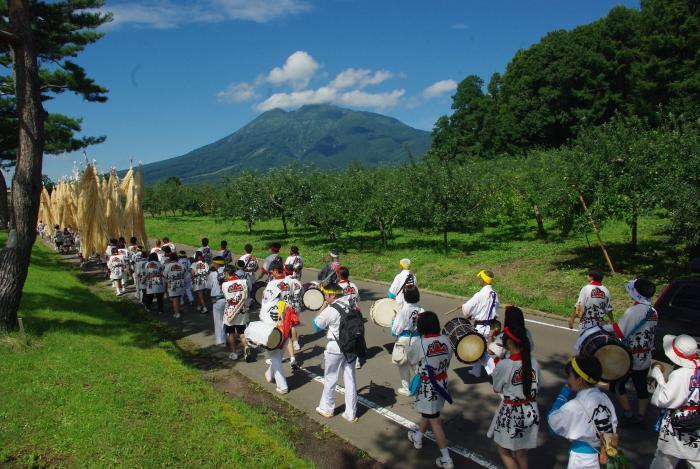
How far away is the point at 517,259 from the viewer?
62.2 feet

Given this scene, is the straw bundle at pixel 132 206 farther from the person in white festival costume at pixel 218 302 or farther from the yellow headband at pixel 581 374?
the yellow headband at pixel 581 374

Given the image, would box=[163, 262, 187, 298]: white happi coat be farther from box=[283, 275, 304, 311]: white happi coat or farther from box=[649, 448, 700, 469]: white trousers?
box=[649, 448, 700, 469]: white trousers

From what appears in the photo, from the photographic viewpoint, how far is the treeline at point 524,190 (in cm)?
1211

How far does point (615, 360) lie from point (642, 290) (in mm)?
1550

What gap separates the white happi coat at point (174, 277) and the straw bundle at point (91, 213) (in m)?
6.85

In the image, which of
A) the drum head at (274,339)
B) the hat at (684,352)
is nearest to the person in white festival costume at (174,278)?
the drum head at (274,339)

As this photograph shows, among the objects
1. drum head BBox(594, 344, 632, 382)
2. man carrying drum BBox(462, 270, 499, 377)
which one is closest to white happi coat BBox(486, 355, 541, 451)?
drum head BBox(594, 344, 632, 382)

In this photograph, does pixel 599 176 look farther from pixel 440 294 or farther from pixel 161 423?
pixel 161 423

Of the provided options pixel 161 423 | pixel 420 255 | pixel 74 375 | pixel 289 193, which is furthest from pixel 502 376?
pixel 289 193

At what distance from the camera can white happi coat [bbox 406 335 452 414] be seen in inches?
209

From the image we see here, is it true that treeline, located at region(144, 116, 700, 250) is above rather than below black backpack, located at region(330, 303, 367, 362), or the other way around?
above

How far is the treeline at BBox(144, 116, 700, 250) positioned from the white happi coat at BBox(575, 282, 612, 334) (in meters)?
5.49

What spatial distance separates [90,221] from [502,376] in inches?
697

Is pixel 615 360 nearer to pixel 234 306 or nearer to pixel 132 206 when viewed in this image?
pixel 234 306
